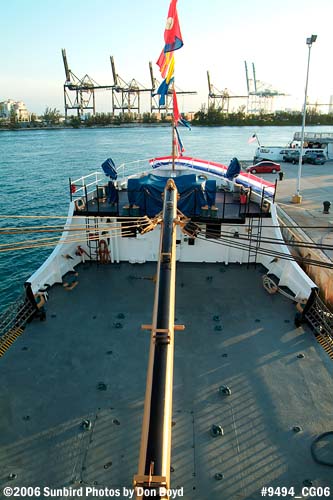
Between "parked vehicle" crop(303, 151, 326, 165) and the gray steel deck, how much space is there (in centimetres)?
4541

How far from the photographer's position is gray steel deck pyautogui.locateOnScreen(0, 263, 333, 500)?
6727mm

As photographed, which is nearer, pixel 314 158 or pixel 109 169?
pixel 109 169

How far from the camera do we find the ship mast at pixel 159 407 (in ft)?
10.4

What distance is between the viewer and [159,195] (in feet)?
48.5

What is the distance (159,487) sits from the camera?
3.13 metres

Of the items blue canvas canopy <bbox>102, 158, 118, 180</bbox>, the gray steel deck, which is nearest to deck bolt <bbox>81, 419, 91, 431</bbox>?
the gray steel deck

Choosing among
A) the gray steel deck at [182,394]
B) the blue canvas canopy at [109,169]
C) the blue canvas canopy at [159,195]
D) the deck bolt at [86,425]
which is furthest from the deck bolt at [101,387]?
the blue canvas canopy at [109,169]

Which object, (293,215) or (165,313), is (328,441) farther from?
(293,215)

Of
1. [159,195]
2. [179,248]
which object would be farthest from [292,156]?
[159,195]

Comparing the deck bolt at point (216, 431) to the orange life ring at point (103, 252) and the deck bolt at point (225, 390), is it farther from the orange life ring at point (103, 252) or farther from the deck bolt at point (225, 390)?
the orange life ring at point (103, 252)

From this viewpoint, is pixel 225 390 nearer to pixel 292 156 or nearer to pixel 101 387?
pixel 101 387

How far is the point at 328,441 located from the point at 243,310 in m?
5.34

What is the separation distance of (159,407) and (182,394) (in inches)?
→ 203

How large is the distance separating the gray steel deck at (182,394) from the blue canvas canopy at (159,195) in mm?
3775
